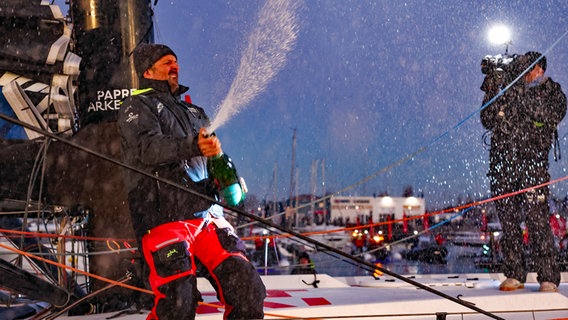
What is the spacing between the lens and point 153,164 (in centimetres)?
247

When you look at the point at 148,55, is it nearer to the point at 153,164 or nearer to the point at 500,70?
the point at 153,164

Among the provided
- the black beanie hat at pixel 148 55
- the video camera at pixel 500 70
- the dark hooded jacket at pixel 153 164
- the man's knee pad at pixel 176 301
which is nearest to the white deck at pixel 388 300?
the man's knee pad at pixel 176 301

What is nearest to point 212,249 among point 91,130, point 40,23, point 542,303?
point 91,130

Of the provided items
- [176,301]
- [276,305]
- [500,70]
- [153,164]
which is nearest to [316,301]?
[276,305]

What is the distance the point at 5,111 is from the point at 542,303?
462 cm

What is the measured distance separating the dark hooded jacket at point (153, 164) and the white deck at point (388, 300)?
→ 914 millimetres

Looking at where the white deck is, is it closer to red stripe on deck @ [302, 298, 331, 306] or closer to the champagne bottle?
red stripe on deck @ [302, 298, 331, 306]

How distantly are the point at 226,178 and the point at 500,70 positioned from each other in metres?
3.11

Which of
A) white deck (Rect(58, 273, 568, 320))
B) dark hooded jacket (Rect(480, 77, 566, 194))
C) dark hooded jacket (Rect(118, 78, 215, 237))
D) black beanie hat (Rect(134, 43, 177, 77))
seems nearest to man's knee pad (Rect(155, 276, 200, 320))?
dark hooded jacket (Rect(118, 78, 215, 237))

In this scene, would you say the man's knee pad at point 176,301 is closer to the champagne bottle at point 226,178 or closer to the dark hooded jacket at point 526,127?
the champagne bottle at point 226,178

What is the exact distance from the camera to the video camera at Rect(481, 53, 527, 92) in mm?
4805

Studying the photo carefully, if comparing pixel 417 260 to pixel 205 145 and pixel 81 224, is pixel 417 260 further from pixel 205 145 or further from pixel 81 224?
pixel 205 145

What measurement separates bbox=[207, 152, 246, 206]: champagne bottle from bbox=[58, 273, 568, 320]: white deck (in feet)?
2.51

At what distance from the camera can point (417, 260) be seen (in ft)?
88.8
